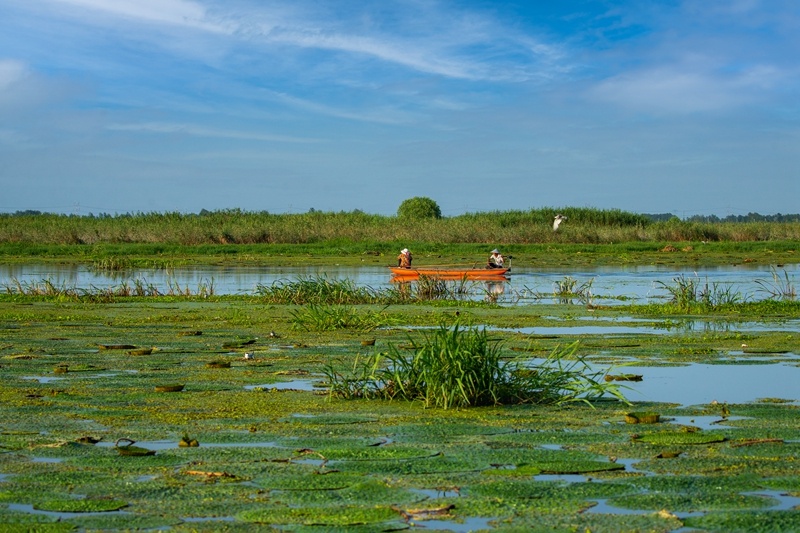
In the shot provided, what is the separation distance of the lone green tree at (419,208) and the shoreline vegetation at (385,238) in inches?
846

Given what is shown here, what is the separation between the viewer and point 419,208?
8050cm

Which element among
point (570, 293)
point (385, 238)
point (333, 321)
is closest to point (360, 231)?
Result: point (385, 238)

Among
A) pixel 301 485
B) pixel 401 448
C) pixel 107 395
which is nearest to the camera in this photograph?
pixel 301 485

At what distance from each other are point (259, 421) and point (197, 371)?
2889 millimetres

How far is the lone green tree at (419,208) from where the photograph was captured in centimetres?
8019

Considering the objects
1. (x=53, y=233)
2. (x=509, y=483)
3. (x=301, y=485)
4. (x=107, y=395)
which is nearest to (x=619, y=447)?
(x=509, y=483)

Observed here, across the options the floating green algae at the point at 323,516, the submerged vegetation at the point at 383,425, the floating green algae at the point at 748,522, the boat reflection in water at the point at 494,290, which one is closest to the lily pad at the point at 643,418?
the submerged vegetation at the point at 383,425

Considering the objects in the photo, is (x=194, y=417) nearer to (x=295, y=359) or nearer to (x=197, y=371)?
(x=197, y=371)

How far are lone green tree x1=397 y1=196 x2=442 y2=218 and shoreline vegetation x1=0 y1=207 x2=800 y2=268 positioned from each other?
21494mm

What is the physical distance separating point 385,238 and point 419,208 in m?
29.6

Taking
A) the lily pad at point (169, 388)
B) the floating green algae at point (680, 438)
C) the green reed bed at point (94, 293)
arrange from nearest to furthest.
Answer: the floating green algae at point (680, 438) → the lily pad at point (169, 388) → the green reed bed at point (94, 293)

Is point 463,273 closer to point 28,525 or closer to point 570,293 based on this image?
point 570,293

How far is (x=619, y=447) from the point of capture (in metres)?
6.50

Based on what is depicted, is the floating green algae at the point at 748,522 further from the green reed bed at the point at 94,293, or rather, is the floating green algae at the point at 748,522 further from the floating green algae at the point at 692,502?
the green reed bed at the point at 94,293
